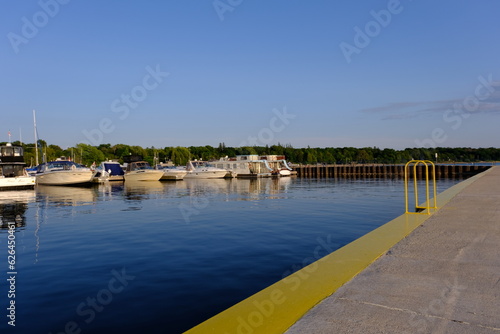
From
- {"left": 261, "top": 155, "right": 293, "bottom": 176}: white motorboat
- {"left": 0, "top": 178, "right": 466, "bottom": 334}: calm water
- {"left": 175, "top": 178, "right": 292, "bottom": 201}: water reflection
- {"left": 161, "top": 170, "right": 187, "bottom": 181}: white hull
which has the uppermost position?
{"left": 261, "top": 155, "right": 293, "bottom": 176}: white motorboat

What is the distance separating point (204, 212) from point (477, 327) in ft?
58.3

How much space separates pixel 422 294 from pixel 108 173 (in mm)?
67819

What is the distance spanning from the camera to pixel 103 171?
66312 millimetres

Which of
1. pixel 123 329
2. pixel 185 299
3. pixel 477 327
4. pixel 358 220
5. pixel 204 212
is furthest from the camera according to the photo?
pixel 204 212

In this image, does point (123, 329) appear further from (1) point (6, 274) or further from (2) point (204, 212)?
(2) point (204, 212)

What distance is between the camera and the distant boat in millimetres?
65956

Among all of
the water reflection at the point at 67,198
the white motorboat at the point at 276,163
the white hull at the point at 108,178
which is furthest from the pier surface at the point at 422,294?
the white motorboat at the point at 276,163

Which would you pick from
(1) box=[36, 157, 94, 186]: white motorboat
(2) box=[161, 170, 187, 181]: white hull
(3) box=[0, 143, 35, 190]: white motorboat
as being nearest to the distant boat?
(2) box=[161, 170, 187, 181]: white hull

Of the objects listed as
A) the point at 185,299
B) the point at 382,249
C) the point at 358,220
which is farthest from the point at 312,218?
the point at 185,299

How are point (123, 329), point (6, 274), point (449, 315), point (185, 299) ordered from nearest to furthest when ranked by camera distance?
point (449, 315) → point (123, 329) → point (185, 299) → point (6, 274)

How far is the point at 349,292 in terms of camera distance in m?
5.03

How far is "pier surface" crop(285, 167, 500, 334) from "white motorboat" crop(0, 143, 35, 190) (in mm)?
47533

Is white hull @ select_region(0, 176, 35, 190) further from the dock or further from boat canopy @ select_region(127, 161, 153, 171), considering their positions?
the dock

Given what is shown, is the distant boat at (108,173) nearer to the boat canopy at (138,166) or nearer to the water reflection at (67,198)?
the boat canopy at (138,166)
